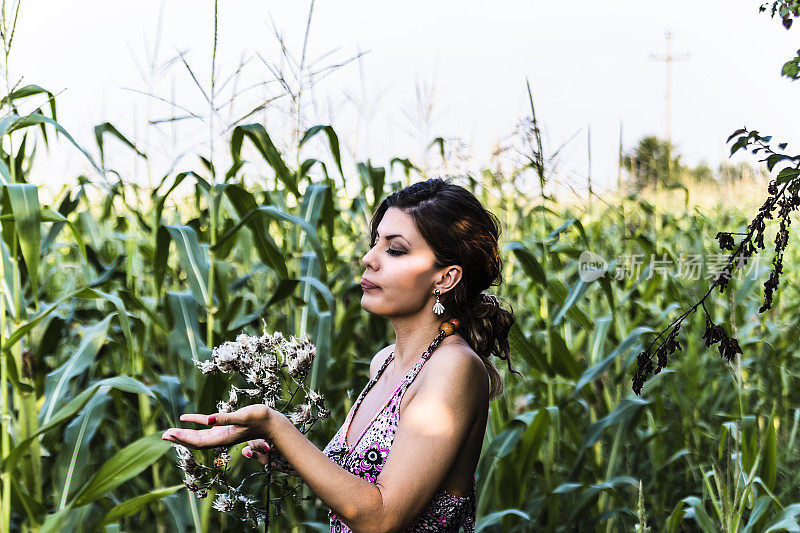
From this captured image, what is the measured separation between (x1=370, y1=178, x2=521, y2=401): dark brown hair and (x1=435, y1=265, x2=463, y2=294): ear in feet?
0.04

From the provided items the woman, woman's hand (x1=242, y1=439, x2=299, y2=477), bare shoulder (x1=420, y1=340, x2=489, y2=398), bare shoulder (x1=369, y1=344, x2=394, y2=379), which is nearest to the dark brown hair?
the woman

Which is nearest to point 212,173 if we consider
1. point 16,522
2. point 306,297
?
point 306,297

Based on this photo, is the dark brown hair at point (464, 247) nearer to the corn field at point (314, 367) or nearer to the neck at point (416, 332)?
the neck at point (416, 332)

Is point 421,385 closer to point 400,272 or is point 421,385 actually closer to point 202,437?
point 400,272

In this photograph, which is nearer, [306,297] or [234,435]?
[234,435]

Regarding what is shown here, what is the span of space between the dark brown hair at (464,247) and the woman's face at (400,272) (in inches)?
0.9

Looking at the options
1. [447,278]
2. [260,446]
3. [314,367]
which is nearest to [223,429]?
[260,446]

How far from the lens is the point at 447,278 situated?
1.69 meters

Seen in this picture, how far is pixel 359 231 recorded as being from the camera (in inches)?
156

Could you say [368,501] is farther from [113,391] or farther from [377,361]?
[113,391]

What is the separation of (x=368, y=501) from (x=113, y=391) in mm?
1447

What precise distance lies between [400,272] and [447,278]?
11 centimetres

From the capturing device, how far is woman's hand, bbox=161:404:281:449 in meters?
1.26

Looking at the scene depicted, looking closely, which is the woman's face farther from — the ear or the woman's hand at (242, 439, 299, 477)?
the woman's hand at (242, 439, 299, 477)
